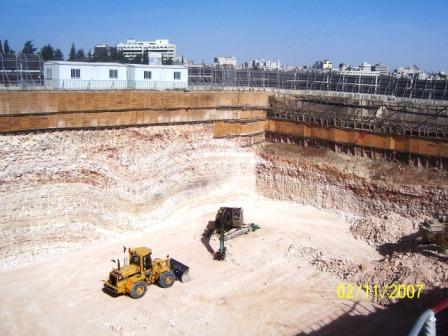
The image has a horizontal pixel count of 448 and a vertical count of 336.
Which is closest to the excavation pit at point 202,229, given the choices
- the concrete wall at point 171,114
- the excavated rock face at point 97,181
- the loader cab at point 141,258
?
the excavated rock face at point 97,181

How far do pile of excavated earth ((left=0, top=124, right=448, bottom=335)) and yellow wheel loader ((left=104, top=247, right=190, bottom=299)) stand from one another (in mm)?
377

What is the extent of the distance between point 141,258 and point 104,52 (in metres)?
53.2

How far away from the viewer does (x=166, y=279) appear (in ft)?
61.1

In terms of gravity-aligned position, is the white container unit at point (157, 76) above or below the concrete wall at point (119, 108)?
above

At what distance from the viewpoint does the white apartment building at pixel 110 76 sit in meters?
28.6

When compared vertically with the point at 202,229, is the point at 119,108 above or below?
above

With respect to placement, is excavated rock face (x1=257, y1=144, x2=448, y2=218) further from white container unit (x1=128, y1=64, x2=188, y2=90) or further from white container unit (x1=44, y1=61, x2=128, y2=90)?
white container unit (x1=44, y1=61, x2=128, y2=90)

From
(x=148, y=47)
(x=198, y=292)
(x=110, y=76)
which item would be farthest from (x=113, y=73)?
(x=148, y=47)

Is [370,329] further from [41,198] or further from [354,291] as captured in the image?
[41,198]

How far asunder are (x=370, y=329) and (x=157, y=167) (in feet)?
48.3

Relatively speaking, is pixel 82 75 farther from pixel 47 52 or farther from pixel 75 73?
pixel 47 52

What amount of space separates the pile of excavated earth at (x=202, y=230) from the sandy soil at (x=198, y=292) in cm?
7

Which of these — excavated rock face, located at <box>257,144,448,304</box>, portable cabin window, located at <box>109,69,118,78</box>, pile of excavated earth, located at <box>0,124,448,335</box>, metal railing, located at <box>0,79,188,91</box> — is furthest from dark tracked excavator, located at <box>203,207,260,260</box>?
portable cabin window, located at <box>109,69,118,78</box>
